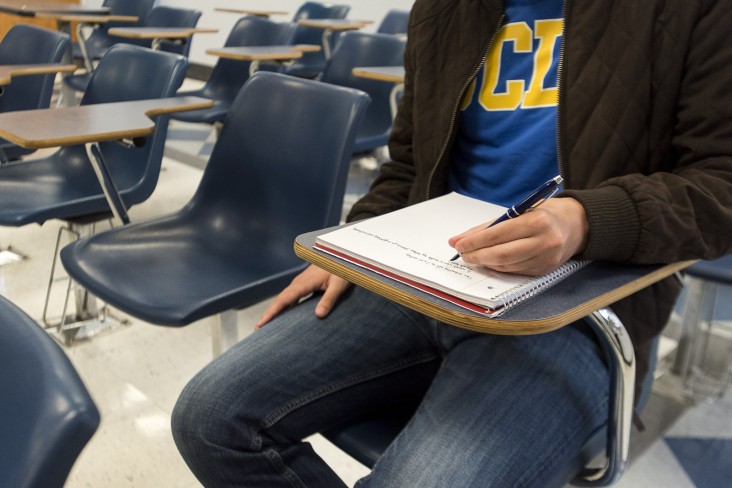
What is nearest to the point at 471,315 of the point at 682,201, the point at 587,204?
the point at 587,204

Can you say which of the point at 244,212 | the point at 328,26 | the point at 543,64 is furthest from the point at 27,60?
the point at 543,64

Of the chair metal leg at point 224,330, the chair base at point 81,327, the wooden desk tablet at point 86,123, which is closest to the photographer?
the chair metal leg at point 224,330

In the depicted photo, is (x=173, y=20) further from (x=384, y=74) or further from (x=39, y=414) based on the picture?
(x=39, y=414)

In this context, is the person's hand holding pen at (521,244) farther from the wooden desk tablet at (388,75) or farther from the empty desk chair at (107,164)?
the wooden desk tablet at (388,75)

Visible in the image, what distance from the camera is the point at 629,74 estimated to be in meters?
0.86

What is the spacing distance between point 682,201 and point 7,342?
684 millimetres

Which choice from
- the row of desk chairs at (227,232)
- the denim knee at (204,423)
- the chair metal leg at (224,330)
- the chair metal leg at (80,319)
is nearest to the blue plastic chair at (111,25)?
the chair metal leg at (80,319)

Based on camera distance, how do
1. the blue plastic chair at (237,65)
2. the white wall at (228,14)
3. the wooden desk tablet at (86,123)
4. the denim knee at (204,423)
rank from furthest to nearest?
1. the white wall at (228,14)
2. the blue plastic chair at (237,65)
3. the wooden desk tablet at (86,123)
4. the denim knee at (204,423)

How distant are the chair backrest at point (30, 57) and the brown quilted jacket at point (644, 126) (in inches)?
79.8

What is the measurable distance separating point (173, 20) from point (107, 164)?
258 centimetres

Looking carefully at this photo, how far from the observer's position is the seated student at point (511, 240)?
2.49 ft

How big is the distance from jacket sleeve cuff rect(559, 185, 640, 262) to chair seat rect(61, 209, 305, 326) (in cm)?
64

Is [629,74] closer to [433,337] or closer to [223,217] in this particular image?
[433,337]

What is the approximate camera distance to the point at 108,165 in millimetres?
2094
